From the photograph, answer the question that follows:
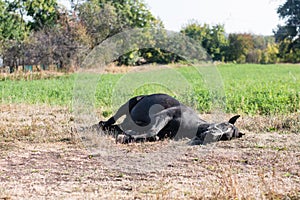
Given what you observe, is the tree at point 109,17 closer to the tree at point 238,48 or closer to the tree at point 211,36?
the tree at point 211,36

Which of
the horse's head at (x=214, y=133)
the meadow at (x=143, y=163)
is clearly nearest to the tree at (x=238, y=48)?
the meadow at (x=143, y=163)

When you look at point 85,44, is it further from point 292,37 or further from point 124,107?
point 292,37

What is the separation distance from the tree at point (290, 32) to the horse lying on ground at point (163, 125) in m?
56.1

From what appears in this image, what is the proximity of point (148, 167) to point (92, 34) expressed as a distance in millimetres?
28817

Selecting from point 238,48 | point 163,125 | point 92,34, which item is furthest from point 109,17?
point 163,125

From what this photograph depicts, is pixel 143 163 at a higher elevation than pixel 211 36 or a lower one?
lower

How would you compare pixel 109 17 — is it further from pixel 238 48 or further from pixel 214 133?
pixel 214 133

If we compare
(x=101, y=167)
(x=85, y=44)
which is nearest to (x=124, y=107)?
(x=101, y=167)

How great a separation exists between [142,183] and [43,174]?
116 centimetres

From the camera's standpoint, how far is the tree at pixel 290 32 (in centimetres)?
5994

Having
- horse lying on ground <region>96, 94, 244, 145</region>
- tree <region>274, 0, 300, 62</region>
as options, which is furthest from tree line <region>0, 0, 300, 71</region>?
horse lying on ground <region>96, 94, 244, 145</region>

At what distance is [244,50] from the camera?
6025cm

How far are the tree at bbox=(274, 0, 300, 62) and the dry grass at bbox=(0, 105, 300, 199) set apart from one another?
183 ft

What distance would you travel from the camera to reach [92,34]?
3297cm
